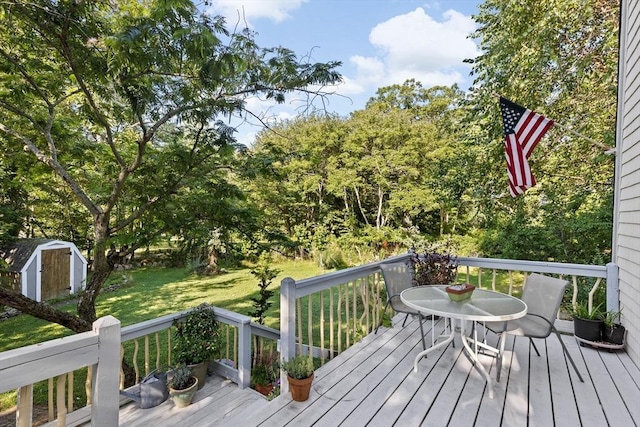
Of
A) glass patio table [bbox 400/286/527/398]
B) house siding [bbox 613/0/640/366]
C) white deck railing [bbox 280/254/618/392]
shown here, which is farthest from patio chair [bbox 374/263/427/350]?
house siding [bbox 613/0/640/366]

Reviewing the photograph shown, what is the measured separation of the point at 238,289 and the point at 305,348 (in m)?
5.48

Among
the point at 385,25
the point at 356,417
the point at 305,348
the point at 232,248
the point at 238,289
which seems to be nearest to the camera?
the point at 356,417

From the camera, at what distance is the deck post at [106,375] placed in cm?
165

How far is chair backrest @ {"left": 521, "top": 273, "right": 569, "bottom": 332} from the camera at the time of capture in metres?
2.87

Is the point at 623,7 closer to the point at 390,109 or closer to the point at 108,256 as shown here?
the point at 108,256

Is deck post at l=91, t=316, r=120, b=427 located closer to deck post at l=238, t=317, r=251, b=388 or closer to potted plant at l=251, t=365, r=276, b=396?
deck post at l=238, t=317, r=251, b=388

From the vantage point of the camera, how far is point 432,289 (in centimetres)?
342

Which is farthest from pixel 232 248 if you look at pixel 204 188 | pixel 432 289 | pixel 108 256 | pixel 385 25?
pixel 385 25

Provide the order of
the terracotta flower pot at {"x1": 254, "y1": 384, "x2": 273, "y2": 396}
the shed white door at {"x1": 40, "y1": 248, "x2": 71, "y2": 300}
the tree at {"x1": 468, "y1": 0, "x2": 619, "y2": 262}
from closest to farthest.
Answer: the terracotta flower pot at {"x1": 254, "y1": 384, "x2": 273, "y2": 396}
the tree at {"x1": 468, "y1": 0, "x2": 619, "y2": 262}
the shed white door at {"x1": 40, "y1": 248, "x2": 71, "y2": 300}

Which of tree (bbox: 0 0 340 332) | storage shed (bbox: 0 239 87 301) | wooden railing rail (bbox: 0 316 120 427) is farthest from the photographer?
storage shed (bbox: 0 239 87 301)

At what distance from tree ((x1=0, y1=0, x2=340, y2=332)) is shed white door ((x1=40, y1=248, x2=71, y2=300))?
7.05 meters

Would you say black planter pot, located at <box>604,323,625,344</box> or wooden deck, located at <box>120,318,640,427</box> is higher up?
black planter pot, located at <box>604,323,625,344</box>

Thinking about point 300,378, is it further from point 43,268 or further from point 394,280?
point 43,268

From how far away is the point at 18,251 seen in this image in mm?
10234
